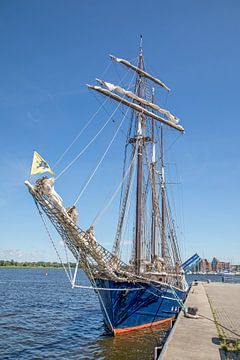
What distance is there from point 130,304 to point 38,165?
398 inches

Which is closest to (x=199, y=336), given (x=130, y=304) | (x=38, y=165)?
(x=130, y=304)

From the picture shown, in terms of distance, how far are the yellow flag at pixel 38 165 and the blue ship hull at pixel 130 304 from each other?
25.8 ft

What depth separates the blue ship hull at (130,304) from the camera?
20500 mm

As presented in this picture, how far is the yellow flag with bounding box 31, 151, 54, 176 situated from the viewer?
15555 mm

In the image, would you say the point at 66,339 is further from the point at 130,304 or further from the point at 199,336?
the point at 199,336

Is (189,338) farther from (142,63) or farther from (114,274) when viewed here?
(142,63)

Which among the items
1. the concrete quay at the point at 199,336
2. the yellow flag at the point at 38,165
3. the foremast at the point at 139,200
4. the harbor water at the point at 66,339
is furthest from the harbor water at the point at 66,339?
the yellow flag at the point at 38,165

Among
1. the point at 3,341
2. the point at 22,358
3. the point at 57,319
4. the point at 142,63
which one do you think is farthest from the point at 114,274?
the point at 142,63

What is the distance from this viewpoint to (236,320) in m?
19.1

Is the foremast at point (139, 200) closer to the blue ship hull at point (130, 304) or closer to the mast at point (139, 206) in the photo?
the mast at point (139, 206)

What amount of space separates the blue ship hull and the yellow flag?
7.85 meters

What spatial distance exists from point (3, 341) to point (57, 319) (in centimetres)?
845

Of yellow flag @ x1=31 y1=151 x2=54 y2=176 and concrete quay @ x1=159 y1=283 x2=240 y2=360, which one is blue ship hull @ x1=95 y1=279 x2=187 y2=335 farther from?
yellow flag @ x1=31 y1=151 x2=54 y2=176

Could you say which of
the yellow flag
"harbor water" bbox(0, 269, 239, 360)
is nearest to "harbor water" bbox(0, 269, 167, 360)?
"harbor water" bbox(0, 269, 239, 360)
